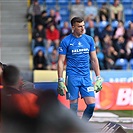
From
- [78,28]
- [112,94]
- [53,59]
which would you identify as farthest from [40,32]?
[78,28]

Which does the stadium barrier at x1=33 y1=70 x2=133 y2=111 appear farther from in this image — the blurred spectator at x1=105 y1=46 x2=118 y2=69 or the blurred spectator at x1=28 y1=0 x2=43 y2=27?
the blurred spectator at x1=28 y1=0 x2=43 y2=27

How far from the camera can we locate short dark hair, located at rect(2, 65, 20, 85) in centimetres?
390

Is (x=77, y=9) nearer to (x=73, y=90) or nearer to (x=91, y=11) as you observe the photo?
(x=91, y=11)

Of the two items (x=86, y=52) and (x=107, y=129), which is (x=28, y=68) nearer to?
(x=86, y=52)

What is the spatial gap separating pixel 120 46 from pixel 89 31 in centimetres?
131

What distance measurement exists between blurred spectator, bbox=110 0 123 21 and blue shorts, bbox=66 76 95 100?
11964mm

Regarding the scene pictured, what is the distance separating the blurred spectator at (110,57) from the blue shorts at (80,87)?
887 cm

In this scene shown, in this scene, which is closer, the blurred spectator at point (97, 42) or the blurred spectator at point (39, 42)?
the blurred spectator at point (97, 42)

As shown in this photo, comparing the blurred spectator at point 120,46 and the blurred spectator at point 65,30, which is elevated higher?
the blurred spectator at point 65,30

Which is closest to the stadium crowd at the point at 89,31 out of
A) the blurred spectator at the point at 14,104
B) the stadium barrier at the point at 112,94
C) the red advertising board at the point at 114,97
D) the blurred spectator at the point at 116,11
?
the blurred spectator at the point at 116,11

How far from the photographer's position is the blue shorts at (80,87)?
8.84 meters

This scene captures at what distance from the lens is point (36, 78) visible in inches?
580

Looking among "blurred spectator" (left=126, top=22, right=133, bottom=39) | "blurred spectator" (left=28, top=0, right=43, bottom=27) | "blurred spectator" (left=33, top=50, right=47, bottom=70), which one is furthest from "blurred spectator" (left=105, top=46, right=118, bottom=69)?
"blurred spectator" (left=28, top=0, right=43, bottom=27)

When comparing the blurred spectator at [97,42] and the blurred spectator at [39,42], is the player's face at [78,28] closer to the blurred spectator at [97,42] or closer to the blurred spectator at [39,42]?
the blurred spectator at [97,42]
